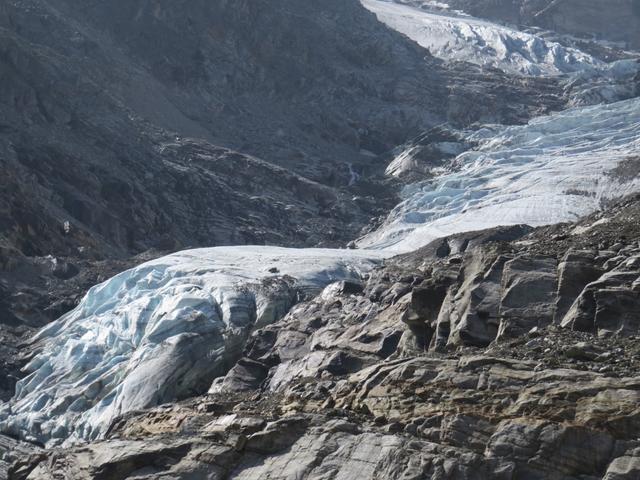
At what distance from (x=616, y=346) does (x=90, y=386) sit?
27482mm

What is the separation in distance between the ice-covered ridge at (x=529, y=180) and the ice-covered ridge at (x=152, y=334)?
45.1 feet

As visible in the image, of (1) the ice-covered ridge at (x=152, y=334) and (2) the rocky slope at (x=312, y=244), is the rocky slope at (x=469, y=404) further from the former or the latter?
(1) the ice-covered ridge at (x=152, y=334)

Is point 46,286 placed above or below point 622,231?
below

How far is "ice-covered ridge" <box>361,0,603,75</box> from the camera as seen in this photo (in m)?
121

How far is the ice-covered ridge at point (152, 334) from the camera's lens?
43.1 m

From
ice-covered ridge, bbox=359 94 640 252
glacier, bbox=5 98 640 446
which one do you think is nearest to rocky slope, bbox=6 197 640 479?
glacier, bbox=5 98 640 446

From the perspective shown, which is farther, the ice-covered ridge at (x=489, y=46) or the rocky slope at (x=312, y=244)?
the ice-covered ridge at (x=489, y=46)

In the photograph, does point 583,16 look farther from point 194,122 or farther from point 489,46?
point 194,122

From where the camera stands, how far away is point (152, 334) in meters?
46.1

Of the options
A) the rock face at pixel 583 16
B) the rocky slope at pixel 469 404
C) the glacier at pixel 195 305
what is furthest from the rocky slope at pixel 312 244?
the rock face at pixel 583 16

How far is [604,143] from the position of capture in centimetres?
8031

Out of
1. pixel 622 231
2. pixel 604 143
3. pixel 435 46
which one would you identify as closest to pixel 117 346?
pixel 622 231

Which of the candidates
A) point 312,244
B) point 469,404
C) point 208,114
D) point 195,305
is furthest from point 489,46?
point 469,404

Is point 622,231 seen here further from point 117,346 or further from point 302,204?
point 302,204
